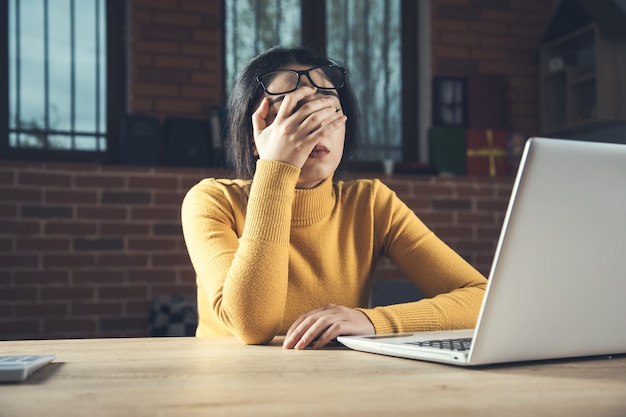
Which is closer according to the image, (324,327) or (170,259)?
(324,327)

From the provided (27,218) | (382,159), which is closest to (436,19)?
(382,159)

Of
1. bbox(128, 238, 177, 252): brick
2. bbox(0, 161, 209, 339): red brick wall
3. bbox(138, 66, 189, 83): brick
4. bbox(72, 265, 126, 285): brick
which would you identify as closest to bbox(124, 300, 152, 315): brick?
bbox(0, 161, 209, 339): red brick wall

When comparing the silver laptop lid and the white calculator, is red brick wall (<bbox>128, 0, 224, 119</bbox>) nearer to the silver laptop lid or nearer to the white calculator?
the white calculator

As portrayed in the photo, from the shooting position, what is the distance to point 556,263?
76 cm

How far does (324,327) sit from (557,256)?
376mm

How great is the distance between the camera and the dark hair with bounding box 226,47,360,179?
4.93ft

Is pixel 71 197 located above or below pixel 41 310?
above

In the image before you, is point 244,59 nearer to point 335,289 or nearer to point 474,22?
point 474,22

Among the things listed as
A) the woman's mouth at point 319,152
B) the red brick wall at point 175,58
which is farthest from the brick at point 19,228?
the woman's mouth at point 319,152

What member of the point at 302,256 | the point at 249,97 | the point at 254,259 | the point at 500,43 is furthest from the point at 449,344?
the point at 500,43

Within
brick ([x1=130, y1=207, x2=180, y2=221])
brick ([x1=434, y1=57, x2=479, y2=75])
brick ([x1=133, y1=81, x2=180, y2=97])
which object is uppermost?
brick ([x1=434, y1=57, x2=479, y2=75])

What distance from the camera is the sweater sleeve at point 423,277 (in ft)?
3.76

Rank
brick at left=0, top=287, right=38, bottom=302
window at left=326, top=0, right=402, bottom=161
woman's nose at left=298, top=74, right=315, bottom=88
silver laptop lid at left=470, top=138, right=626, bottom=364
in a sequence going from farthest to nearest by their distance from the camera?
window at left=326, top=0, right=402, bottom=161 → brick at left=0, top=287, right=38, bottom=302 → woman's nose at left=298, top=74, right=315, bottom=88 → silver laptop lid at left=470, top=138, right=626, bottom=364

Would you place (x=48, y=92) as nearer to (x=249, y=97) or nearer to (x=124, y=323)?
(x=124, y=323)
